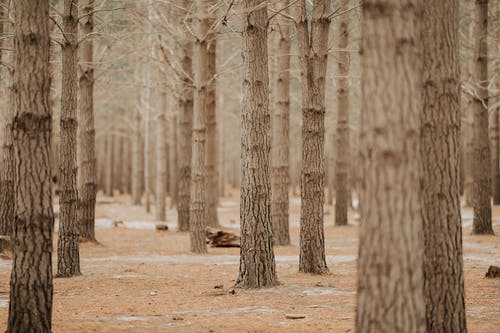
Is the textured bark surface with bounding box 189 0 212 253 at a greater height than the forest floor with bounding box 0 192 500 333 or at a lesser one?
greater

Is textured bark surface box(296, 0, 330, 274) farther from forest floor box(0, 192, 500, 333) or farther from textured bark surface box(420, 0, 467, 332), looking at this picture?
textured bark surface box(420, 0, 467, 332)

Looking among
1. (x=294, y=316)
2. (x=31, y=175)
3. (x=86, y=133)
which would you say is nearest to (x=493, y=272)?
(x=294, y=316)

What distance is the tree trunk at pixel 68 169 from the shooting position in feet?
32.9

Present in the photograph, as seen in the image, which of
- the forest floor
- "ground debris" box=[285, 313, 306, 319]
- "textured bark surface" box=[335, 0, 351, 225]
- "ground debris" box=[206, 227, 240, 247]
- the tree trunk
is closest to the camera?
the forest floor

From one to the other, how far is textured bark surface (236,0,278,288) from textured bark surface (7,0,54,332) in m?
3.78

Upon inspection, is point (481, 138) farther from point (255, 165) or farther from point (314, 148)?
point (255, 165)

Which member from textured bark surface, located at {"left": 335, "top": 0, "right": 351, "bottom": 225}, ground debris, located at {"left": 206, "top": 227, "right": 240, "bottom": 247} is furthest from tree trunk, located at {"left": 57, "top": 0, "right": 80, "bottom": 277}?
textured bark surface, located at {"left": 335, "top": 0, "right": 351, "bottom": 225}

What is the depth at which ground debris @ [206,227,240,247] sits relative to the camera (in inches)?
603

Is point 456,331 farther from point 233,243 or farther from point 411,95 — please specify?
point 233,243

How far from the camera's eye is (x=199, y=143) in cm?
1320

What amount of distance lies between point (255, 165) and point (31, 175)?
3.96 meters

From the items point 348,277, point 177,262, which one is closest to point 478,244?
point 348,277

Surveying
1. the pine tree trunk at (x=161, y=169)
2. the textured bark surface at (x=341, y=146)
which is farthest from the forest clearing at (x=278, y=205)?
the pine tree trunk at (x=161, y=169)

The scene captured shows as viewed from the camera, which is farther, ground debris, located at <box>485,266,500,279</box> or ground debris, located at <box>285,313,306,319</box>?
ground debris, located at <box>485,266,500,279</box>
